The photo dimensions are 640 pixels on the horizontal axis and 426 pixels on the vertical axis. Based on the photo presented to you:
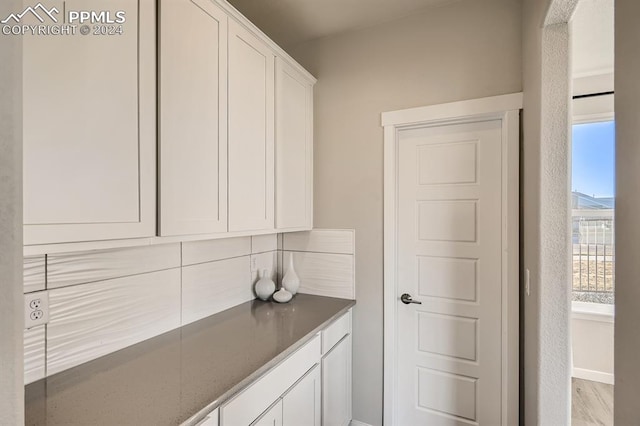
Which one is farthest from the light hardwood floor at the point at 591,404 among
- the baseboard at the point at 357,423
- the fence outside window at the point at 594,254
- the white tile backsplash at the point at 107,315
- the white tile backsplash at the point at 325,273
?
the white tile backsplash at the point at 107,315

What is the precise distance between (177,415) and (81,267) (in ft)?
2.28

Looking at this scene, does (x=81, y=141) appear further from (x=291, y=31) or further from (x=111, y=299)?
(x=291, y=31)

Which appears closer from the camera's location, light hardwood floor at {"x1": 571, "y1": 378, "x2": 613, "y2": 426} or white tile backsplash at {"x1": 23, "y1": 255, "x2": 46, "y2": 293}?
white tile backsplash at {"x1": 23, "y1": 255, "x2": 46, "y2": 293}

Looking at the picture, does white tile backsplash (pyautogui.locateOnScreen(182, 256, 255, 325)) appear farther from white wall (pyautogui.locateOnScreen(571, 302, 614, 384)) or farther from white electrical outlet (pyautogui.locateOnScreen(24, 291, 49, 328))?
white wall (pyautogui.locateOnScreen(571, 302, 614, 384))

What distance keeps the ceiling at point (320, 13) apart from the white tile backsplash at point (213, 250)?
1462 mm

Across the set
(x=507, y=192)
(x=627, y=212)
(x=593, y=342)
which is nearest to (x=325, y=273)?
(x=507, y=192)

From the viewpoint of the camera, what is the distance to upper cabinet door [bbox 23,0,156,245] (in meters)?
0.85

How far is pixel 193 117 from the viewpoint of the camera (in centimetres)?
132

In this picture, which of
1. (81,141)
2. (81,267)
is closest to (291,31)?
(81,141)

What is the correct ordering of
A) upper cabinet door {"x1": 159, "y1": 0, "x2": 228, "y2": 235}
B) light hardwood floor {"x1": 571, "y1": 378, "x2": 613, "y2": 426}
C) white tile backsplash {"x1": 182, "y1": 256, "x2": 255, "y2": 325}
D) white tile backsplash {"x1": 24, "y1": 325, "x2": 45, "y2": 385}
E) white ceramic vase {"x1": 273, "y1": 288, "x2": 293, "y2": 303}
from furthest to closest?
light hardwood floor {"x1": 571, "y1": 378, "x2": 613, "y2": 426}
white ceramic vase {"x1": 273, "y1": 288, "x2": 293, "y2": 303}
white tile backsplash {"x1": 182, "y1": 256, "x2": 255, "y2": 325}
upper cabinet door {"x1": 159, "y1": 0, "x2": 228, "y2": 235}
white tile backsplash {"x1": 24, "y1": 325, "x2": 45, "y2": 385}

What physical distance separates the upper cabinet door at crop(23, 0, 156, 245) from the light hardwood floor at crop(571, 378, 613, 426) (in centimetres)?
326

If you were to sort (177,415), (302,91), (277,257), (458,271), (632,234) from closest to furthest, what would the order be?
(632,234)
(177,415)
(458,271)
(302,91)
(277,257)

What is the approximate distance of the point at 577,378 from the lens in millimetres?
2904

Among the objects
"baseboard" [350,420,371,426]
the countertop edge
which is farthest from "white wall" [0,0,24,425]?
"baseboard" [350,420,371,426]
